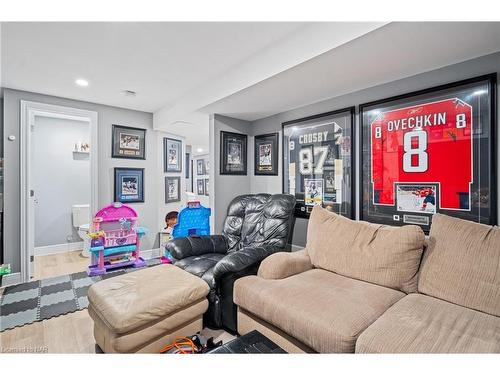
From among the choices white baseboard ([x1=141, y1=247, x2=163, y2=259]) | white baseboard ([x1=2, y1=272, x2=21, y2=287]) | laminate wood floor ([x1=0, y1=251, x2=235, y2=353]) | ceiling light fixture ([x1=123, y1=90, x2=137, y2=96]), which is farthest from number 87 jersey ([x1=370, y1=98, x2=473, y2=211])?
white baseboard ([x1=2, y1=272, x2=21, y2=287])

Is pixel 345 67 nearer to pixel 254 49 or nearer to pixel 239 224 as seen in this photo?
pixel 254 49

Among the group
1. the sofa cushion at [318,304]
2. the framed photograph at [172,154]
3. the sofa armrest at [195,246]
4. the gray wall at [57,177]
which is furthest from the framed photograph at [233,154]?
the gray wall at [57,177]

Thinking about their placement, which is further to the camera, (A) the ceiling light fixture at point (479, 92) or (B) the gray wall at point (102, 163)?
(B) the gray wall at point (102, 163)

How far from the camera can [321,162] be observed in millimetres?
2670

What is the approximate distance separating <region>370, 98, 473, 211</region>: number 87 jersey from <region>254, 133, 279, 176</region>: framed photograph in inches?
48.3

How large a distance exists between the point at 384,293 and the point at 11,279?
408 centimetres

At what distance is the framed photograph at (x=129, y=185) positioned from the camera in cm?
377

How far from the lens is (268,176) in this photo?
10.8 ft

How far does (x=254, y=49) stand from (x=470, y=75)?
62.8 inches

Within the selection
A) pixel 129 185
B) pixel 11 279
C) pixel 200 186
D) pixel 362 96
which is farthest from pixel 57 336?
pixel 200 186

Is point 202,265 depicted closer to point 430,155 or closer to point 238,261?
point 238,261

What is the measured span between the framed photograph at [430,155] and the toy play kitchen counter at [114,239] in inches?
123

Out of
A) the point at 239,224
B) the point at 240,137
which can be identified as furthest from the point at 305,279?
the point at 240,137

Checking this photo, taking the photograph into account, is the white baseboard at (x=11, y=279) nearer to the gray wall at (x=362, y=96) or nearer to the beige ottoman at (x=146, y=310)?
the beige ottoman at (x=146, y=310)
